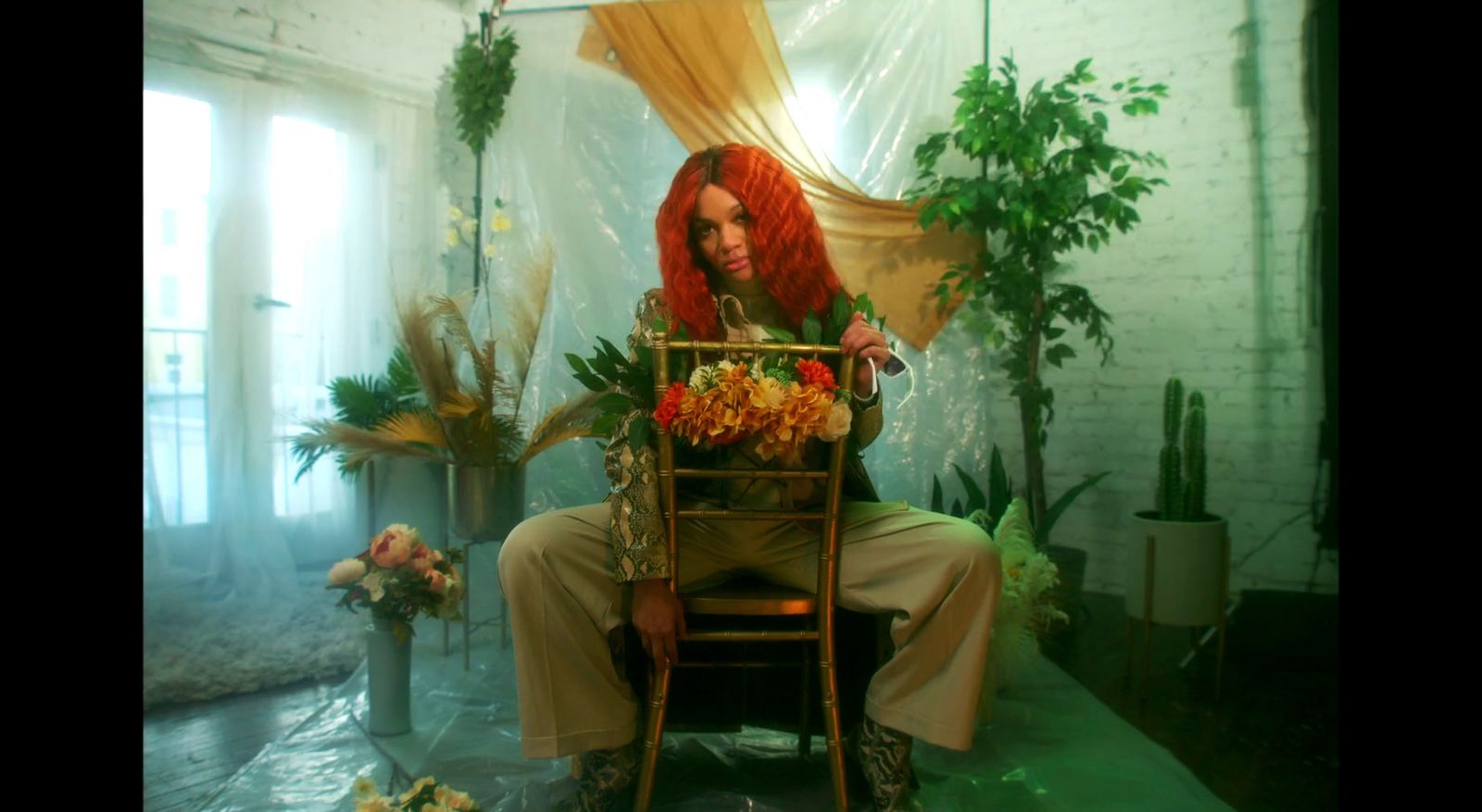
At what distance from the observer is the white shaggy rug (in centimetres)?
255

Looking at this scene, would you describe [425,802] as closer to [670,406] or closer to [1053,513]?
[670,406]

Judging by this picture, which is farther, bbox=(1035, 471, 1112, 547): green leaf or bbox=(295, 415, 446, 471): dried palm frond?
bbox=(1035, 471, 1112, 547): green leaf

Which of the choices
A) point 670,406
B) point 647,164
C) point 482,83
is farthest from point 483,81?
point 670,406

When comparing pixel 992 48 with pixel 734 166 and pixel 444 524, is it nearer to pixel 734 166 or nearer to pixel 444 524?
pixel 734 166

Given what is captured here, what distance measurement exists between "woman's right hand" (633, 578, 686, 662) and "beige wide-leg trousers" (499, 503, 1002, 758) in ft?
0.22

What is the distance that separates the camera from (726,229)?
1.92 meters

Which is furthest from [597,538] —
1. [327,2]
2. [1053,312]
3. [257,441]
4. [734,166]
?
[327,2]

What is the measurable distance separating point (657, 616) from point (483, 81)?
216cm

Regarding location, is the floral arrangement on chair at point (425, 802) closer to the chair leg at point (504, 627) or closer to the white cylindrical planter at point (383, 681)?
the white cylindrical planter at point (383, 681)

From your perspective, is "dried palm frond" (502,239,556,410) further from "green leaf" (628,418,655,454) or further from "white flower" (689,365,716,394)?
"white flower" (689,365,716,394)

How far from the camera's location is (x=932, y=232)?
9.56 feet

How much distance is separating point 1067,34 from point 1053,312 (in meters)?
1.06

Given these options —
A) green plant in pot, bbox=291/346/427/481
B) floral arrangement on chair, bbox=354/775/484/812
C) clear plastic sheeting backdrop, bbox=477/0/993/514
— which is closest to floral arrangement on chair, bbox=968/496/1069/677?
clear plastic sheeting backdrop, bbox=477/0/993/514

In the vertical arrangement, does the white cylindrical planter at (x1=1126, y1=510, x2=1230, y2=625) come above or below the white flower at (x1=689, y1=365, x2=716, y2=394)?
below
